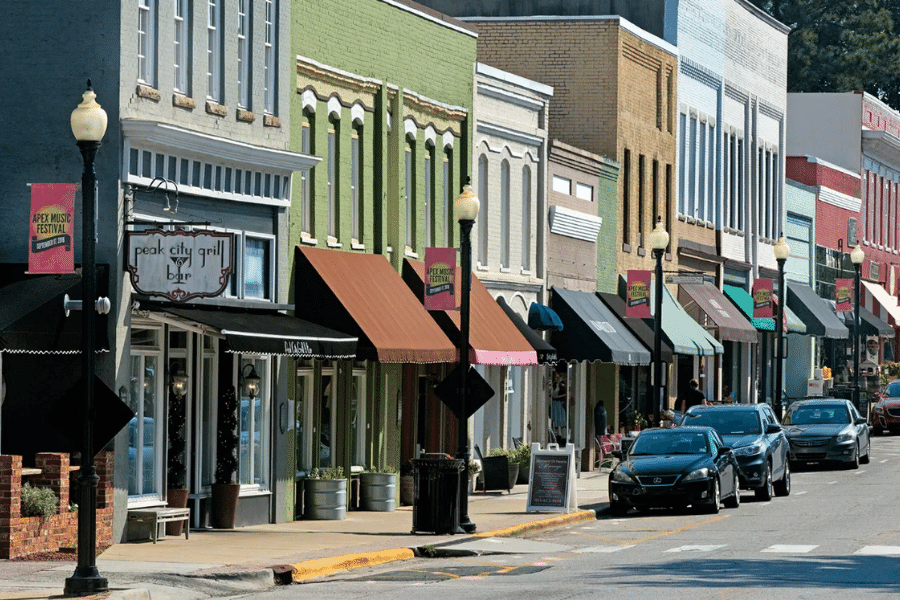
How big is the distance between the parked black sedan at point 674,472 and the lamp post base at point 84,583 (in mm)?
13419

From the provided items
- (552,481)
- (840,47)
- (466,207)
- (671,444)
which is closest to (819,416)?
(671,444)

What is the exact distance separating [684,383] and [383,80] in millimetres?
22905

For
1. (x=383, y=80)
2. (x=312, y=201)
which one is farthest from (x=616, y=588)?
(x=383, y=80)

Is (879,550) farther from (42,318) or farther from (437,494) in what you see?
(42,318)

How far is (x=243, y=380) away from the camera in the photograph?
27.6m

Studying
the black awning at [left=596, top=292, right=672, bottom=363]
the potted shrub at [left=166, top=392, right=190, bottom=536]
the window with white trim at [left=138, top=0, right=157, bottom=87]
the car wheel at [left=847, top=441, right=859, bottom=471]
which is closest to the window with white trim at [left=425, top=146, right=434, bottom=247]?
the potted shrub at [left=166, top=392, right=190, bottom=536]

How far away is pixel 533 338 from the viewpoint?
→ 3762 cm

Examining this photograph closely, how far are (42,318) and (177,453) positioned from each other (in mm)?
3862

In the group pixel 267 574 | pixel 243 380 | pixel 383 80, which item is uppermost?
Answer: pixel 383 80

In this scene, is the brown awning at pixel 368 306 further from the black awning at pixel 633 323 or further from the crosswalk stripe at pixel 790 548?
the black awning at pixel 633 323

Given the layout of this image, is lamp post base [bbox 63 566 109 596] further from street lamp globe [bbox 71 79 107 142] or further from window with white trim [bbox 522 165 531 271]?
window with white trim [bbox 522 165 531 271]

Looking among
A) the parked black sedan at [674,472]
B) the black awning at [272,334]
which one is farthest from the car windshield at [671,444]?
the black awning at [272,334]

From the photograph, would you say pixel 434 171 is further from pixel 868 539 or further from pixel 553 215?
pixel 868 539

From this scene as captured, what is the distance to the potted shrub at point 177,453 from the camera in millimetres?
25719
